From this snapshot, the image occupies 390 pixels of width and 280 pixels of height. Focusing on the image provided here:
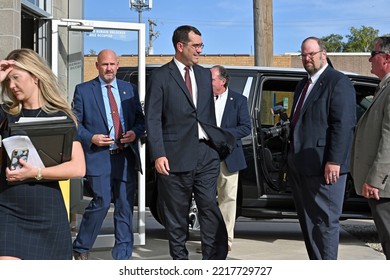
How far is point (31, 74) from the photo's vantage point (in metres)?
3.43

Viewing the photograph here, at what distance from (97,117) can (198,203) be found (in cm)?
146

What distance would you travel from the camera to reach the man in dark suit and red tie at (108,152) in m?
6.36

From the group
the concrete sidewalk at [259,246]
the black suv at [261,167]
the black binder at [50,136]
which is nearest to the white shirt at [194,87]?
the concrete sidewalk at [259,246]

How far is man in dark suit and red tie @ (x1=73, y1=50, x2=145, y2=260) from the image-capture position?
6.36 m

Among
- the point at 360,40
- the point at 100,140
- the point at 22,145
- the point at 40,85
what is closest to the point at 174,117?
the point at 100,140

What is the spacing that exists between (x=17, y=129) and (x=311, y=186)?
2.68 metres

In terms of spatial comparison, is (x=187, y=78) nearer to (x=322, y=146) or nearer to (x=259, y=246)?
(x=322, y=146)

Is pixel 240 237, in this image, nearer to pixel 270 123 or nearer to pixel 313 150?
pixel 270 123

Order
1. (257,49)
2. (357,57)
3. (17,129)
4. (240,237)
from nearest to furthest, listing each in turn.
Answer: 1. (17,129)
2. (240,237)
3. (257,49)
4. (357,57)

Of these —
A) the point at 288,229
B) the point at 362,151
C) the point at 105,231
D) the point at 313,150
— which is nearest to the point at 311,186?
the point at 313,150

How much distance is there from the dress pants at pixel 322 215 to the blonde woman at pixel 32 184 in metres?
2.29

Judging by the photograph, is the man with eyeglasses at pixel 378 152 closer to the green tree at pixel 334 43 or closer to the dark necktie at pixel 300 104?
the dark necktie at pixel 300 104

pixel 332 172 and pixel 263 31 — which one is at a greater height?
pixel 263 31

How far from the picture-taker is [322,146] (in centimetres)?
522
